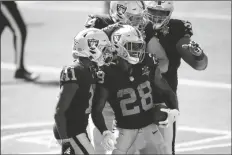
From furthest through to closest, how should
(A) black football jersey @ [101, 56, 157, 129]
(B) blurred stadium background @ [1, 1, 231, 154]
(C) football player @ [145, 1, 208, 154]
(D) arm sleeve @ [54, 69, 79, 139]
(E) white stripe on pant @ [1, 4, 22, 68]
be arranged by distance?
(E) white stripe on pant @ [1, 4, 22, 68], (B) blurred stadium background @ [1, 1, 231, 154], (C) football player @ [145, 1, 208, 154], (A) black football jersey @ [101, 56, 157, 129], (D) arm sleeve @ [54, 69, 79, 139]

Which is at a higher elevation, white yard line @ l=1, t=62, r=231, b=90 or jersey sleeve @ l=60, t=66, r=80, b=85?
jersey sleeve @ l=60, t=66, r=80, b=85

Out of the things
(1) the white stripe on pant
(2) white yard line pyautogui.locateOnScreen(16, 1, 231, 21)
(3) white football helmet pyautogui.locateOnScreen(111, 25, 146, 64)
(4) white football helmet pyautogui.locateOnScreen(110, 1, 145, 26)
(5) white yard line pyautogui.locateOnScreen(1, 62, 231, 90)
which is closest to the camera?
(3) white football helmet pyautogui.locateOnScreen(111, 25, 146, 64)

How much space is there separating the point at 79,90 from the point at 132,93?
679 mm

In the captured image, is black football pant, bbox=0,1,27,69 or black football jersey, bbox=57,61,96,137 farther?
black football pant, bbox=0,1,27,69

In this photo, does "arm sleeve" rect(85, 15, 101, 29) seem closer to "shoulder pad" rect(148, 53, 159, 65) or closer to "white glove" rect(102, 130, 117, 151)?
"shoulder pad" rect(148, 53, 159, 65)

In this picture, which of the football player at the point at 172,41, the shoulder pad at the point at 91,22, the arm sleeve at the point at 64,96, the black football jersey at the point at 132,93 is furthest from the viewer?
the shoulder pad at the point at 91,22

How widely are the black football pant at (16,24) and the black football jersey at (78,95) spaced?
7.26 metres

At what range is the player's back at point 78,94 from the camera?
748 centimetres

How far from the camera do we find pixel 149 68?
792cm

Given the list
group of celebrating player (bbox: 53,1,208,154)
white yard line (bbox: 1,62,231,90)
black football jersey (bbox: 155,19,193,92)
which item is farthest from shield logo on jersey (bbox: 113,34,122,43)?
white yard line (bbox: 1,62,231,90)

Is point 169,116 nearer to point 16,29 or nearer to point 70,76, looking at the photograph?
point 70,76

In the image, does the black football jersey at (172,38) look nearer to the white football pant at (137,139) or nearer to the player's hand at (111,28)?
the player's hand at (111,28)

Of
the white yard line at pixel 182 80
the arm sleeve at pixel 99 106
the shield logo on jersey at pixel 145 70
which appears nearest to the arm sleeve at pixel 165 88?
the shield logo on jersey at pixel 145 70

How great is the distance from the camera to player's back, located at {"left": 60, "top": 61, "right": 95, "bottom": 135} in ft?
24.6
